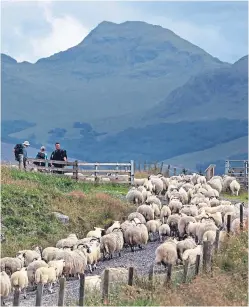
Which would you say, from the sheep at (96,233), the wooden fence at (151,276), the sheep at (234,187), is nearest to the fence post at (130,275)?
the wooden fence at (151,276)

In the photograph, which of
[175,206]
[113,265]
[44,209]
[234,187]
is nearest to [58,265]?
[113,265]

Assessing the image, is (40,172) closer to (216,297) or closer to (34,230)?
(34,230)

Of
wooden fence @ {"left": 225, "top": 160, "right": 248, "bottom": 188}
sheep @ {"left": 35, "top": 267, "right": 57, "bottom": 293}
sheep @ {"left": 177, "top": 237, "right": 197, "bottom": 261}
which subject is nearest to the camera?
sheep @ {"left": 35, "top": 267, "right": 57, "bottom": 293}

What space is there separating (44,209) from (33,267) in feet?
29.3

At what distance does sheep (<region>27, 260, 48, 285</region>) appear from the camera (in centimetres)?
2134

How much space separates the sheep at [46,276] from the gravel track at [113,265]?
0.81ft

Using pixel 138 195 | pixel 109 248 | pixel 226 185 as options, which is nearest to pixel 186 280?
pixel 109 248

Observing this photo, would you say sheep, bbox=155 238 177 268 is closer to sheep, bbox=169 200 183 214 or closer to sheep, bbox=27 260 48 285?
sheep, bbox=27 260 48 285

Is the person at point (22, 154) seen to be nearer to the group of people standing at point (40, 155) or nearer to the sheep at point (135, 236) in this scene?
the group of people standing at point (40, 155)

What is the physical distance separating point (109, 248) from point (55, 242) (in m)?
2.39

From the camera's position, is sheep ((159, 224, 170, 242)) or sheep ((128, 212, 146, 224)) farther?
sheep ((128, 212, 146, 224))

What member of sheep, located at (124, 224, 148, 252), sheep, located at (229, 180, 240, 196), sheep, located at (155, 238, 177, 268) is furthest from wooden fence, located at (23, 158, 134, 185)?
sheep, located at (155, 238, 177, 268)

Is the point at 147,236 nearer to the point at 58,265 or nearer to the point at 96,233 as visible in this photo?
the point at 96,233

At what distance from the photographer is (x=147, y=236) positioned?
27.8 m
